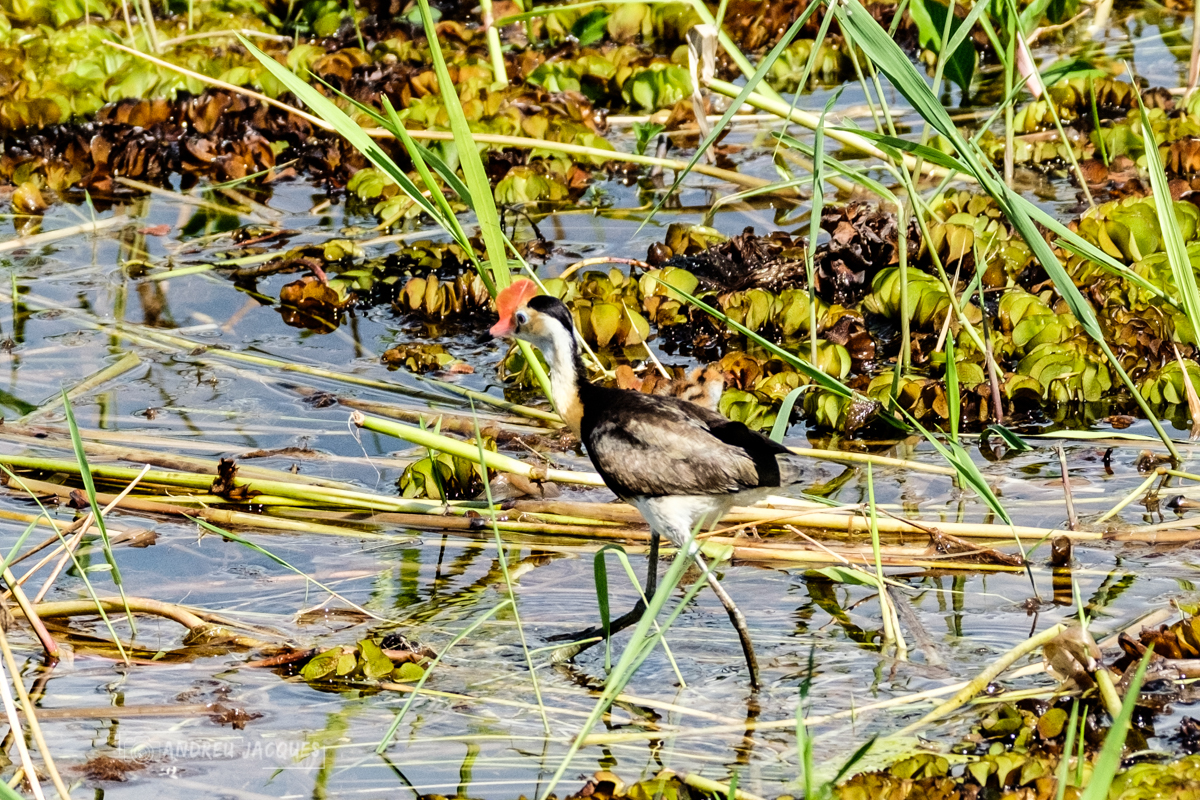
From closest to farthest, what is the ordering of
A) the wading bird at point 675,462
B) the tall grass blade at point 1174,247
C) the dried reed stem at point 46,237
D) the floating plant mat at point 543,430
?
the floating plant mat at point 543,430
the wading bird at point 675,462
the tall grass blade at point 1174,247
the dried reed stem at point 46,237

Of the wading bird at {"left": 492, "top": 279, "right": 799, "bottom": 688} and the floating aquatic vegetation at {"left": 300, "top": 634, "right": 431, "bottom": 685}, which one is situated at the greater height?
the wading bird at {"left": 492, "top": 279, "right": 799, "bottom": 688}

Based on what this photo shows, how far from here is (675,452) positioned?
4.38 metres

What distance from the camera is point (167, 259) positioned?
7922 millimetres

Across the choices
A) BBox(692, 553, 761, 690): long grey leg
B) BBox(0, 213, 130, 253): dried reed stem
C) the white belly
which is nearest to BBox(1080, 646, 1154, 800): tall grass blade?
BBox(692, 553, 761, 690): long grey leg

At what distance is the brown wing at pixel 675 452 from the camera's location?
4.32m

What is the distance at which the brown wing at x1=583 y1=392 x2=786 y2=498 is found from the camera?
432cm

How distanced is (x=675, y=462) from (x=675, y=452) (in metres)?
→ 0.03

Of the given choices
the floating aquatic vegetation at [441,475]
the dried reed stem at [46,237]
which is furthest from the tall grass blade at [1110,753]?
the dried reed stem at [46,237]

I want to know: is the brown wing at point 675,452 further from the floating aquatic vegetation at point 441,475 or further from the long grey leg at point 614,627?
the floating aquatic vegetation at point 441,475

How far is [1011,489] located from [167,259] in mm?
4774

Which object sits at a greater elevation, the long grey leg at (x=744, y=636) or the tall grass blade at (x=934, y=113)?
the tall grass blade at (x=934, y=113)

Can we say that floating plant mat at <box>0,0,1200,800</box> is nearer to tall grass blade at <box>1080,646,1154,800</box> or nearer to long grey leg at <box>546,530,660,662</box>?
long grey leg at <box>546,530,660,662</box>

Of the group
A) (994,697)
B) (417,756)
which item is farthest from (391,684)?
(994,697)

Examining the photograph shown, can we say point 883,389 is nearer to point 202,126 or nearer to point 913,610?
point 913,610
